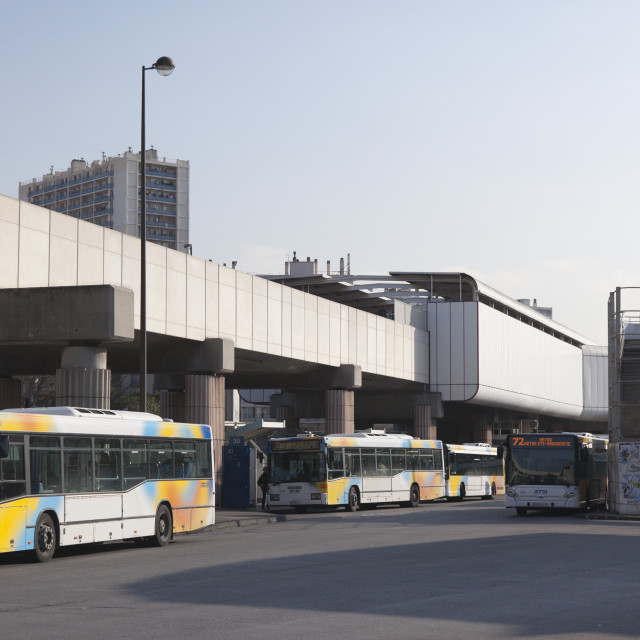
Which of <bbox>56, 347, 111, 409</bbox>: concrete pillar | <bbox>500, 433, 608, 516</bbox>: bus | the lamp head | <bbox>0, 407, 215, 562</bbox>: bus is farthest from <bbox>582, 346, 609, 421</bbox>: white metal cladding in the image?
<bbox>0, 407, 215, 562</bbox>: bus

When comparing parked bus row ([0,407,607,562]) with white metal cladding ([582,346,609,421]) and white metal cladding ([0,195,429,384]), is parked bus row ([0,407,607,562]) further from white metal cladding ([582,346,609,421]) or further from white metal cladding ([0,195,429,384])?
white metal cladding ([582,346,609,421])

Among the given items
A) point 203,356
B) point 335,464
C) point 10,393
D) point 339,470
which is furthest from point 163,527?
point 10,393

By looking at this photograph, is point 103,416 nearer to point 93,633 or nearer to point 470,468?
point 93,633

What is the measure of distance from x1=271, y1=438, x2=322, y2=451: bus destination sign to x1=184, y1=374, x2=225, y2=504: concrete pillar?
235 cm

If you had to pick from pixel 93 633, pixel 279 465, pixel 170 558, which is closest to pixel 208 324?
pixel 279 465

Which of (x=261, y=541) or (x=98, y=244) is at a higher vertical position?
(x=98, y=244)

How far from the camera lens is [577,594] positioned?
46.2 feet

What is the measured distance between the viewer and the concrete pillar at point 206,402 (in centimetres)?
4059

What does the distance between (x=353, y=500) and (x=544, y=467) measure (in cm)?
692

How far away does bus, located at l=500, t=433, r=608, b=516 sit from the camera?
1483 inches

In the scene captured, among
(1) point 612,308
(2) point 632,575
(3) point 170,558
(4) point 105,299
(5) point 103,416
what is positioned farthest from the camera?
(1) point 612,308

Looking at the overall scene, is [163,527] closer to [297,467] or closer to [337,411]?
[297,467]

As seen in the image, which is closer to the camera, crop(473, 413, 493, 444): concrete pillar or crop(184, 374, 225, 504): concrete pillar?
crop(184, 374, 225, 504): concrete pillar

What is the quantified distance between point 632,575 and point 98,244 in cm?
2202
